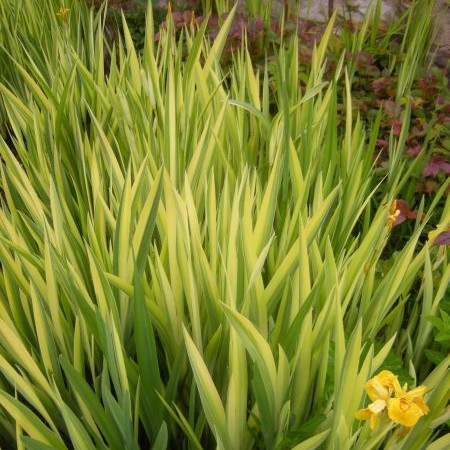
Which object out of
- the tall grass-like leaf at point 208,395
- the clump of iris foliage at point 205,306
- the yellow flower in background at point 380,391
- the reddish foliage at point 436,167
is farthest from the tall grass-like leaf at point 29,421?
the reddish foliage at point 436,167

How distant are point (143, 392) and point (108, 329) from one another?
128mm

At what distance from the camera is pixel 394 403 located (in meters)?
0.51

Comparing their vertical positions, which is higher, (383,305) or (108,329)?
(108,329)

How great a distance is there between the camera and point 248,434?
790 millimetres

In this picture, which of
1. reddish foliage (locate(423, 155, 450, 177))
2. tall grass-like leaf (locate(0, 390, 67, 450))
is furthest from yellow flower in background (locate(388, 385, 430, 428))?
reddish foliage (locate(423, 155, 450, 177))

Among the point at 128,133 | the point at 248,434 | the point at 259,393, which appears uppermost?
the point at 128,133

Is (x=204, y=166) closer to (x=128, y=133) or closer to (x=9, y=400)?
(x=128, y=133)

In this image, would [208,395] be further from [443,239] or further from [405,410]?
[443,239]

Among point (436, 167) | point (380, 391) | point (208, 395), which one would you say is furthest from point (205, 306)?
point (436, 167)

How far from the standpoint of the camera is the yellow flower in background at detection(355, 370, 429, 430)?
50cm

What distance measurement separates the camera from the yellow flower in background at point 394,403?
50 cm

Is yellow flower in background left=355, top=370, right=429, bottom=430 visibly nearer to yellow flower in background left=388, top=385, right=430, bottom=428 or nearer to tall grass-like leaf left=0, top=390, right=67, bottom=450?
yellow flower in background left=388, top=385, right=430, bottom=428

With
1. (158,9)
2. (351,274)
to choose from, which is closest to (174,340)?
Answer: (351,274)

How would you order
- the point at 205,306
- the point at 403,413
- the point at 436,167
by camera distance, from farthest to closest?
the point at 436,167 → the point at 205,306 → the point at 403,413
